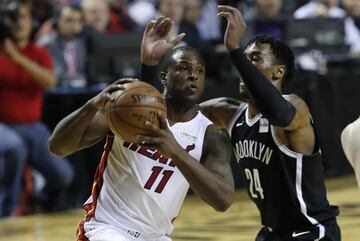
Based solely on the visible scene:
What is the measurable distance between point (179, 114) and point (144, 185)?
1.36 feet

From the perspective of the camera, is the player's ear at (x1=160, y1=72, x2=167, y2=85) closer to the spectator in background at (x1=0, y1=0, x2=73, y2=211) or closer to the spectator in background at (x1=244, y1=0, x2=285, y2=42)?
the spectator in background at (x1=0, y1=0, x2=73, y2=211)

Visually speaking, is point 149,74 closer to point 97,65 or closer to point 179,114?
point 179,114

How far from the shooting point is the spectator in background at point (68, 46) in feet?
33.7

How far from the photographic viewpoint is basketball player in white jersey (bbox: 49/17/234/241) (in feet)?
15.7

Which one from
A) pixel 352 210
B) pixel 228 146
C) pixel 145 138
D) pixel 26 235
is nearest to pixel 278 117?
pixel 228 146

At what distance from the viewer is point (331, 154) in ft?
38.6

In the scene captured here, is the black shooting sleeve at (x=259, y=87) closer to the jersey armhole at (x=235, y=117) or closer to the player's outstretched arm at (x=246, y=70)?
the player's outstretched arm at (x=246, y=70)

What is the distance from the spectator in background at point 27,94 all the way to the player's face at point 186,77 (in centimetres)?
464

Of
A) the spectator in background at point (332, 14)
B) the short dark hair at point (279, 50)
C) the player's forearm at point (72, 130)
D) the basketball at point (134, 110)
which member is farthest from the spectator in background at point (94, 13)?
the basketball at point (134, 110)

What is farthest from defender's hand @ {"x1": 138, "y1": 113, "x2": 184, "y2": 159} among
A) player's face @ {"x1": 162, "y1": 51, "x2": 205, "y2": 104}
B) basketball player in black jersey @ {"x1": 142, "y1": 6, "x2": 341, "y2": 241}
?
basketball player in black jersey @ {"x1": 142, "y1": 6, "x2": 341, "y2": 241}

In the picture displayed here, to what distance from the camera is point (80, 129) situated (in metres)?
4.73

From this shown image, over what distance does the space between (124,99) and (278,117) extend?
31.4 inches

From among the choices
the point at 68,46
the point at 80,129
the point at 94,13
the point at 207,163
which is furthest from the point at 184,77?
the point at 94,13

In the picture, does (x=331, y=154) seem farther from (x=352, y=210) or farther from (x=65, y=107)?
(x=65, y=107)
